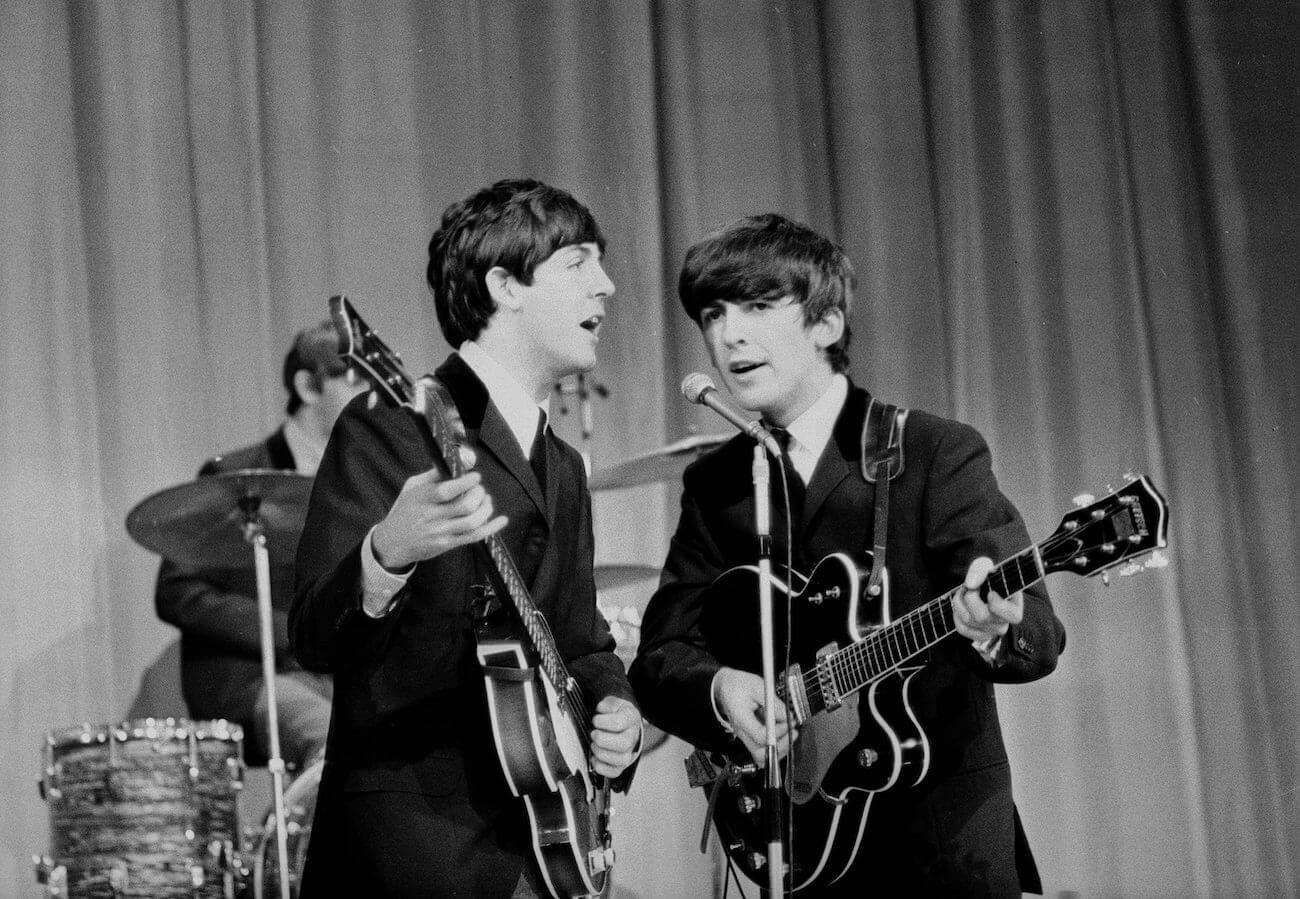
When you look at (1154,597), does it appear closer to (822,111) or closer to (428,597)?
(822,111)

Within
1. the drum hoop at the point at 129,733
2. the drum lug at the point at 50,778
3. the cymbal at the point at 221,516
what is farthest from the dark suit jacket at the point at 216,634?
the drum lug at the point at 50,778

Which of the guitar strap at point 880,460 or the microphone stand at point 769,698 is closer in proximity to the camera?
the microphone stand at point 769,698

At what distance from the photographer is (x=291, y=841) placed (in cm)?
455

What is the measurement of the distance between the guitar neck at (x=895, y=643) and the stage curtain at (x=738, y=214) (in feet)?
8.58

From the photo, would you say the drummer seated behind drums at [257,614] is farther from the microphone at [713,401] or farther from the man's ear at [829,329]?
the microphone at [713,401]

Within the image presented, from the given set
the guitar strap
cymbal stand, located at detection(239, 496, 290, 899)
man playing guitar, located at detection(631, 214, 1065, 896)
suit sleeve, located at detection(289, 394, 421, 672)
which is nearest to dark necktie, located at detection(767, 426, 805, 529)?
man playing guitar, located at detection(631, 214, 1065, 896)

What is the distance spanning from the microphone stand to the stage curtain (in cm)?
277

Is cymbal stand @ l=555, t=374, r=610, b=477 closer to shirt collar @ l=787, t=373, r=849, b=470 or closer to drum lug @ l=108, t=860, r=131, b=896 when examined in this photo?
drum lug @ l=108, t=860, r=131, b=896

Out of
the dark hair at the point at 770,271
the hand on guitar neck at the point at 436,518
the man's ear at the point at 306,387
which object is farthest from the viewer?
the man's ear at the point at 306,387

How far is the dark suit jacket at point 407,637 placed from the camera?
2.45 meters

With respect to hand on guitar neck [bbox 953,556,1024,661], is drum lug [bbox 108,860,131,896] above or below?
below

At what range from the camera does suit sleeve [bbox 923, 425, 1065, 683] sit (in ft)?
9.48

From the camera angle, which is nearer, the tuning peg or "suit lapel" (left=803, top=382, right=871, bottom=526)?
the tuning peg

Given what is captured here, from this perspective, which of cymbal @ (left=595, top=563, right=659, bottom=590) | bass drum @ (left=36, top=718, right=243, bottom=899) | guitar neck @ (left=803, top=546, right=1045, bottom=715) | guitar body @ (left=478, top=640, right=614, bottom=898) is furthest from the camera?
cymbal @ (left=595, top=563, right=659, bottom=590)
